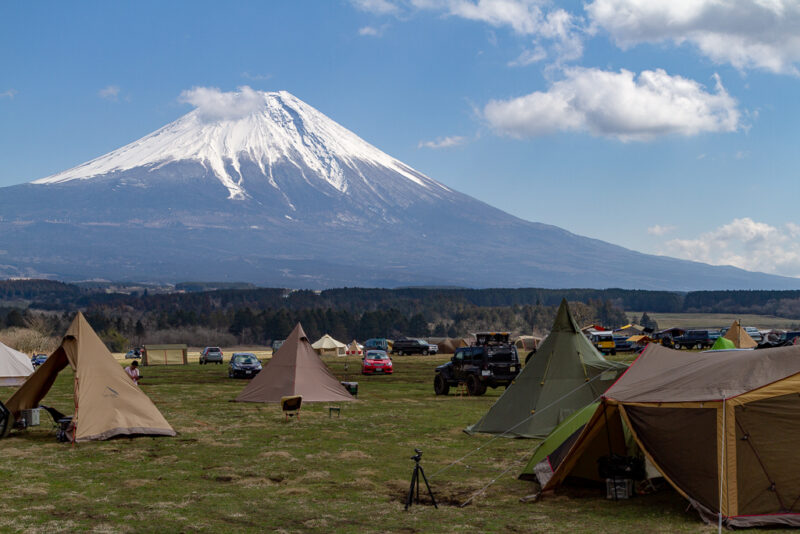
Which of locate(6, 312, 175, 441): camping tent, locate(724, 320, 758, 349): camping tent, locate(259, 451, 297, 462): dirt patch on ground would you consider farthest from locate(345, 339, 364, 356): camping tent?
locate(259, 451, 297, 462): dirt patch on ground

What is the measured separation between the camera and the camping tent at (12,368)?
43.8 metres

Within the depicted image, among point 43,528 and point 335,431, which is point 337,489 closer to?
point 43,528

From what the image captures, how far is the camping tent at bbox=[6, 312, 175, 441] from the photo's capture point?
74.2ft

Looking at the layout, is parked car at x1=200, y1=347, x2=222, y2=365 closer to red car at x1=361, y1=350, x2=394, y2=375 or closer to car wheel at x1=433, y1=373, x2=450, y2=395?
red car at x1=361, y1=350, x2=394, y2=375

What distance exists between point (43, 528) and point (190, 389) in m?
27.9

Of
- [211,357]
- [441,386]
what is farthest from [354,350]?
[441,386]

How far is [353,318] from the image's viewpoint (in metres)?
165

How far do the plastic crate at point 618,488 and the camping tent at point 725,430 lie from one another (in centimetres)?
81

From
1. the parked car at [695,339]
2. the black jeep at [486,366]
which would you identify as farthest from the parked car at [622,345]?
the black jeep at [486,366]

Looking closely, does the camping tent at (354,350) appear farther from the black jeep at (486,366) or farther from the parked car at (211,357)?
the black jeep at (486,366)

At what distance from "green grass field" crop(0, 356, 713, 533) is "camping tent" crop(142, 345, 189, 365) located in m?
55.1

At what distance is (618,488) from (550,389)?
27.9 feet

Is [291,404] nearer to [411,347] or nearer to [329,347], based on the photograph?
[411,347]

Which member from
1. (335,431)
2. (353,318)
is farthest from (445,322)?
(335,431)
